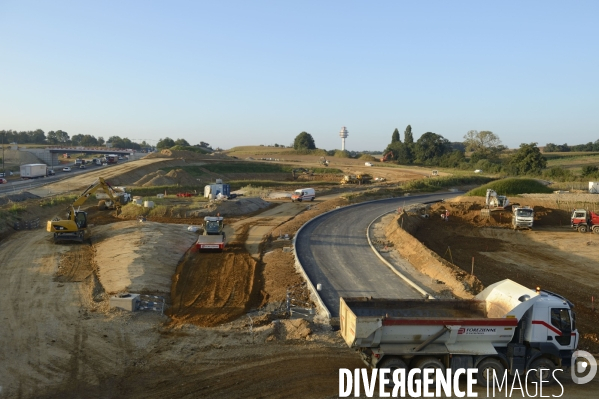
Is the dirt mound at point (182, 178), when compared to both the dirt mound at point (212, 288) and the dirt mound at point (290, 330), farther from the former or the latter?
the dirt mound at point (290, 330)

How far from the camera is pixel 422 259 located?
2977cm

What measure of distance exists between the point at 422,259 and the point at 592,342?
12056 millimetres

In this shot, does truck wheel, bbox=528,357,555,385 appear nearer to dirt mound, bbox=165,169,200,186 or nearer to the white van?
the white van

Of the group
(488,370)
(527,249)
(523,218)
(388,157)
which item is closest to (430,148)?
(388,157)

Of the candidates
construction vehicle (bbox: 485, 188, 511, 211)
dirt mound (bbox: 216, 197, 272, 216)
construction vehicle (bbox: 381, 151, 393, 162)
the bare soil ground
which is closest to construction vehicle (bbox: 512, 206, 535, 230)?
the bare soil ground

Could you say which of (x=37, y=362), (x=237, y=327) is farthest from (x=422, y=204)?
(x=37, y=362)

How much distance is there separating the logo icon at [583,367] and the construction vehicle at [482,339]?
50cm

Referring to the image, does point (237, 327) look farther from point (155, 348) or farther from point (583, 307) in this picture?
point (583, 307)

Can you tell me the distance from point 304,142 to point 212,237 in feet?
503

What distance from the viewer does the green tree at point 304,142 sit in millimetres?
184637

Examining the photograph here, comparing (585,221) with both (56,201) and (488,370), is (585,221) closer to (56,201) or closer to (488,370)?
(488,370)

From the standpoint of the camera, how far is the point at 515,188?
66.1 metres

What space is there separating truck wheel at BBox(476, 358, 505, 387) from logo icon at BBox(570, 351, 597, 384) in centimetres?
248

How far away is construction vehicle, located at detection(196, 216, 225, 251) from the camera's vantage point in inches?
1297
